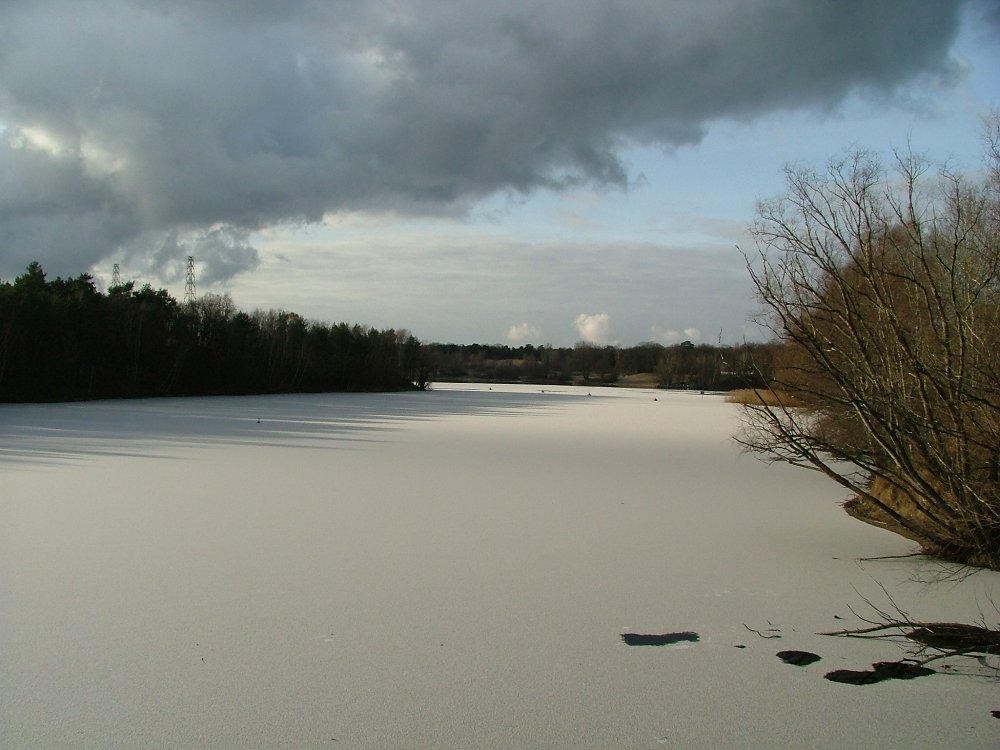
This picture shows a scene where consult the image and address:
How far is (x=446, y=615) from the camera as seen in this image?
12.6 feet

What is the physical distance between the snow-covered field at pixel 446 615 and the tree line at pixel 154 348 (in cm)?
2026

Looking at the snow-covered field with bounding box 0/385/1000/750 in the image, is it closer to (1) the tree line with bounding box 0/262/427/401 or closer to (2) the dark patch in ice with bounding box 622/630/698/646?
(2) the dark patch in ice with bounding box 622/630/698/646

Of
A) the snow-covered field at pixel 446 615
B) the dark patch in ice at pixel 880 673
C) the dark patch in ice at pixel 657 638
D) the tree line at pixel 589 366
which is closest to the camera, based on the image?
the snow-covered field at pixel 446 615

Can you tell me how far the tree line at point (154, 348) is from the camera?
25812mm

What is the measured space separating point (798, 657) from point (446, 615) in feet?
5.07

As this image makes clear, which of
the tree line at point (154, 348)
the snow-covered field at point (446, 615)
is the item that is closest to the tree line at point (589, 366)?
the tree line at point (154, 348)

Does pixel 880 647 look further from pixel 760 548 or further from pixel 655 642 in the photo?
pixel 760 548

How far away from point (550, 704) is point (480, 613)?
107 centimetres

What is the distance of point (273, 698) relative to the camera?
2838mm

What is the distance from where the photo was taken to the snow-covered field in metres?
2.69

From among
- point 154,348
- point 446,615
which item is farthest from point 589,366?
point 446,615

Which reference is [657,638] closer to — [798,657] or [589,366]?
[798,657]

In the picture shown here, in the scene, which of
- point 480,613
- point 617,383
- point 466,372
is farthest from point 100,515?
point 466,372

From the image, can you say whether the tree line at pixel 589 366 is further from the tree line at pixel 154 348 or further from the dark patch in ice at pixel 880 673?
the dark patch in ice at pixel 880 673
